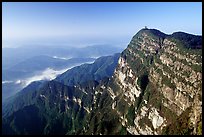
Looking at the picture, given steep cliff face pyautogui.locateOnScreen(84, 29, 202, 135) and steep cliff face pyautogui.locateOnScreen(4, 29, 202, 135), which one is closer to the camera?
steep cliff face pyautogui.locateOnScreen(84, 29, 202, 135)

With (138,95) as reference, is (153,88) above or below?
above

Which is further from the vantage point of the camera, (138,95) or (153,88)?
(138,95)

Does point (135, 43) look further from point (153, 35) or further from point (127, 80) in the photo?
point (127, 80)

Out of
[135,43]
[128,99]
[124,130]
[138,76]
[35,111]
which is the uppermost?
[135,43]

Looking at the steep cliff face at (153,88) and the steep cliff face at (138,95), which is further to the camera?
the steep cliff face at (138,95)

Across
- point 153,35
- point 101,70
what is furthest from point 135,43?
point 101,70
